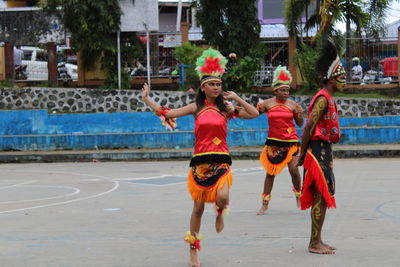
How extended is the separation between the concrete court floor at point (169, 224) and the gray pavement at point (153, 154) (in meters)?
4.01

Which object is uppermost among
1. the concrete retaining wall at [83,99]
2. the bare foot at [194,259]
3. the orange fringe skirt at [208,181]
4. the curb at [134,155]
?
the concrete retaining wall at [83,99]

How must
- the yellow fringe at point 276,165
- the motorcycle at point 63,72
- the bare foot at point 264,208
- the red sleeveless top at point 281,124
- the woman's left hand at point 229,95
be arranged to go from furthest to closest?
1. the motorcycle at point 63,72
2. the red sleeveless top at point 281,124
3. the yellow fringe at point 276,165
4. the bare foot at point 264,208
5. the woman's left hand at point 229,95

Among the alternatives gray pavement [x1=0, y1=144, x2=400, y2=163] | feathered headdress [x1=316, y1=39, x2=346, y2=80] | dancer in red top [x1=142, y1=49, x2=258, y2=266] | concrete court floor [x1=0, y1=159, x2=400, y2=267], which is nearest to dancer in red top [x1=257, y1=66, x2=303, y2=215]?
concrete court floor [x1=0, y1=159, x2=400, y2=267]

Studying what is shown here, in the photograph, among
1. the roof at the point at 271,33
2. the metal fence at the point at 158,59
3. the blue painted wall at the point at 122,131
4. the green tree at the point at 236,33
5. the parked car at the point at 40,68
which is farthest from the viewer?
the parked car at the point at 40,68

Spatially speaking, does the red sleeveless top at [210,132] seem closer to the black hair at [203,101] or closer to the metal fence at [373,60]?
the black hair at [203,101]

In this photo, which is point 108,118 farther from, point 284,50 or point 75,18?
point 284,50

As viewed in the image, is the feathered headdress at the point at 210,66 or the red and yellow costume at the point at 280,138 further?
the red and yellow costume at the point at 280,138

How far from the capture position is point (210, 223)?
9633 millimetres

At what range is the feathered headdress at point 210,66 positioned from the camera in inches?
298

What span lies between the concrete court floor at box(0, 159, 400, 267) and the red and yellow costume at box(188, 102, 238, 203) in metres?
0.72

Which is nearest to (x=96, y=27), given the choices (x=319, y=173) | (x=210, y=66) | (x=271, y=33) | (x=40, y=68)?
(x=40, y=68)

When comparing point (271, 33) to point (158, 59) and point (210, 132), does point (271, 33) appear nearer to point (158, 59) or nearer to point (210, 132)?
point (158, 59)

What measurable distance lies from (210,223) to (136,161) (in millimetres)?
10568

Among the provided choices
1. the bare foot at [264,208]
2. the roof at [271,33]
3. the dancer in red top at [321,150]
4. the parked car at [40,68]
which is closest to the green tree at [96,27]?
the parked car at [40,68]
